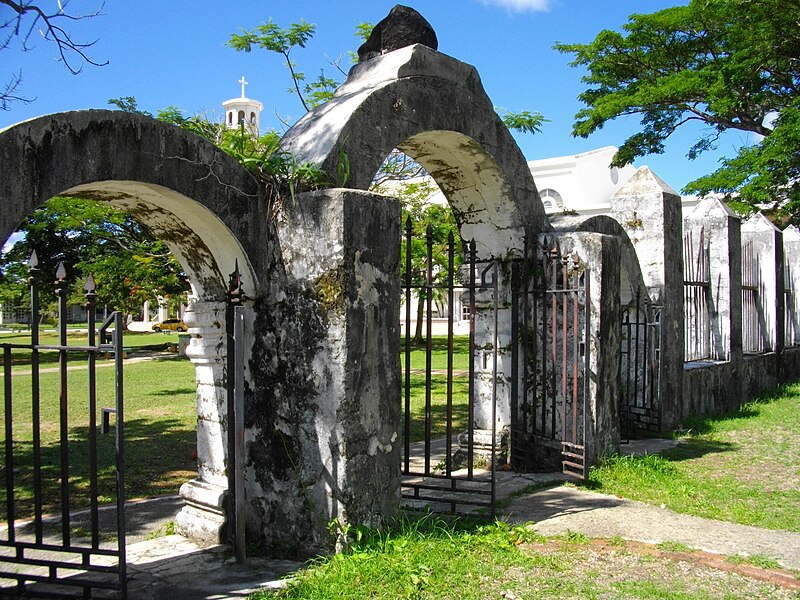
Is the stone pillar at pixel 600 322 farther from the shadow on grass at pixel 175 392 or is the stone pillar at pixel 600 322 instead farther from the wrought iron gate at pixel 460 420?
the shadow on grass at pixel 175 392

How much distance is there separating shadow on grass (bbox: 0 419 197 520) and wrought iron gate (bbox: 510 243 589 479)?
10.5 feet

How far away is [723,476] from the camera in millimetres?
6242

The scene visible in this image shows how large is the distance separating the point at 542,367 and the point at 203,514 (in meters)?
3.26

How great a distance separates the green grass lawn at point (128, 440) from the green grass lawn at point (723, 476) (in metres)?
4.02

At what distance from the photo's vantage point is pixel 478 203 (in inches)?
252

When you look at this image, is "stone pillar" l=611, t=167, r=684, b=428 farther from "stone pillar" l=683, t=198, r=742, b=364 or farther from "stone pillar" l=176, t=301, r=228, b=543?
"stone pillar" l=176, t=301, r=228, b=543

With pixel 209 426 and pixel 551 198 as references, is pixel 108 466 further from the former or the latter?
pixel 551 198

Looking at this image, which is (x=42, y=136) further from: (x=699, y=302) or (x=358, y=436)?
(x=699, y=302)

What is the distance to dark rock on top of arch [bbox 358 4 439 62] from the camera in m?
5.40

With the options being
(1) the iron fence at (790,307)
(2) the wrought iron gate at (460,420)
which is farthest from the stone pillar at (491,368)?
(1) the iron fence at (790,307)

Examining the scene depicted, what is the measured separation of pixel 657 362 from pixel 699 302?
7.78 feet

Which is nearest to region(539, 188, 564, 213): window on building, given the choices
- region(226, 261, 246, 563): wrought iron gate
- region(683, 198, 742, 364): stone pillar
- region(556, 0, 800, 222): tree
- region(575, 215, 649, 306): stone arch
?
region(556, 0, 800, 222): tree

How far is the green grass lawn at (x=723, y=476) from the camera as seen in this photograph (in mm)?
5223

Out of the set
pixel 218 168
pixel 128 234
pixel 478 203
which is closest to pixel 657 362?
pixel 478 203
